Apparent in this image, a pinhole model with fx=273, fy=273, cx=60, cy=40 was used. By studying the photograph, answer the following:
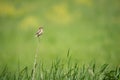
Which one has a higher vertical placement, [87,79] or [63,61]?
[63,61]

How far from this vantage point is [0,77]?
4102 mm

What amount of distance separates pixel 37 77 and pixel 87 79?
2.43 ft

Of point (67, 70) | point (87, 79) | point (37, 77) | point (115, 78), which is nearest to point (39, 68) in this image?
point (37, 77)

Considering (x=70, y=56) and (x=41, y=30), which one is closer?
(x=41, y=30)

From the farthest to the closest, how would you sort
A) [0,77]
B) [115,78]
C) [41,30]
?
[0,77], [115,78], [41,30]

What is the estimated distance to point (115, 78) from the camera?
12.6 ft

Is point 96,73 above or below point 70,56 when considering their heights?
below

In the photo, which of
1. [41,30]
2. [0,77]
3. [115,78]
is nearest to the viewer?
[41,30]

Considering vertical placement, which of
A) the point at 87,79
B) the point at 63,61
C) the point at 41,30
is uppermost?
the point at 41,30

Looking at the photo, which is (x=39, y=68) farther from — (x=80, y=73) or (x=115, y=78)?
(x=115, y=78)

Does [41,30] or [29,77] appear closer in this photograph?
[41,30]

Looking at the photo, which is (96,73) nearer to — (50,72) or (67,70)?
(67,70)

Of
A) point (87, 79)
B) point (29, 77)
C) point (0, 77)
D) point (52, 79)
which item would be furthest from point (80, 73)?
point (0, 77)

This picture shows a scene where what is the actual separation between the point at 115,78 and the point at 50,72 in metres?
0.93
